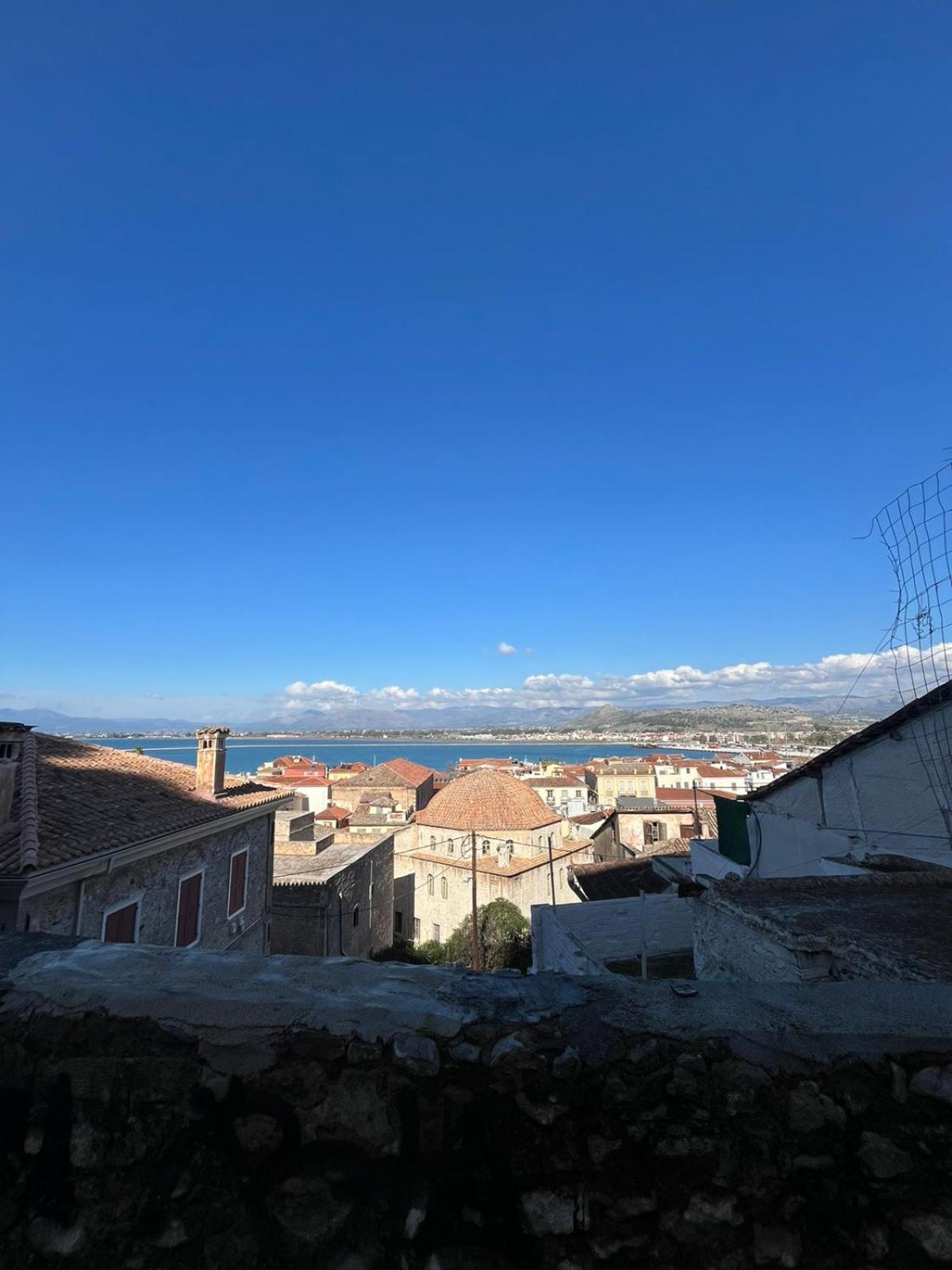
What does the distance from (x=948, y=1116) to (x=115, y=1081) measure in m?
2.23

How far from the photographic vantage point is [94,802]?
911cm

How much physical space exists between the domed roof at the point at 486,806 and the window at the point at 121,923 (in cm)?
2264

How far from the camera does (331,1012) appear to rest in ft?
5.71

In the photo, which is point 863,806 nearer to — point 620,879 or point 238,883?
point 238,883

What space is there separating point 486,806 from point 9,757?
2464 centimetres

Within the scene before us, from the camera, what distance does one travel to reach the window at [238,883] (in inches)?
457

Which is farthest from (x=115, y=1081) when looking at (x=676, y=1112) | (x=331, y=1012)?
(x=676, y=1112)

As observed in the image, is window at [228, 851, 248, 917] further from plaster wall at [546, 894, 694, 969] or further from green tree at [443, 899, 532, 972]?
green tree at [443, 899, 532, 972]

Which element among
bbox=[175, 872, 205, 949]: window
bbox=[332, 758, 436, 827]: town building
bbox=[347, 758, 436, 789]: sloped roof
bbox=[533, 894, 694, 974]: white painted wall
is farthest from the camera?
bbox=[347, 758, 436, 789]: sloped roof

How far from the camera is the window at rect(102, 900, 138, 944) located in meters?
7.95

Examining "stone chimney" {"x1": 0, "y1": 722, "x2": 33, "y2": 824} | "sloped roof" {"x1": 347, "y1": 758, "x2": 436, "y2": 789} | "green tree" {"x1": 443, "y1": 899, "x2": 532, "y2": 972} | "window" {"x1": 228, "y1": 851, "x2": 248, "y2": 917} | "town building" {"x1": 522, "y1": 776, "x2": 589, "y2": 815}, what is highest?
"stone chimney" {"x1": 0, "y1": 722, "x2": 33, "y2": 824}

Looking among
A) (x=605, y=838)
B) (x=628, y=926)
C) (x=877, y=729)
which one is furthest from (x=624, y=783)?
(x=877, y=729)

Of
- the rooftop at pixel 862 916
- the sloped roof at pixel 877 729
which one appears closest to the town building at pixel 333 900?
the sloped roof at pixel 877 729

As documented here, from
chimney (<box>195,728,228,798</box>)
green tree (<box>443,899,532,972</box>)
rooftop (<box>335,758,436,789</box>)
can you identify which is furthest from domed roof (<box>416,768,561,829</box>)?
rooftop (<box>335,758,436,789</box>)
